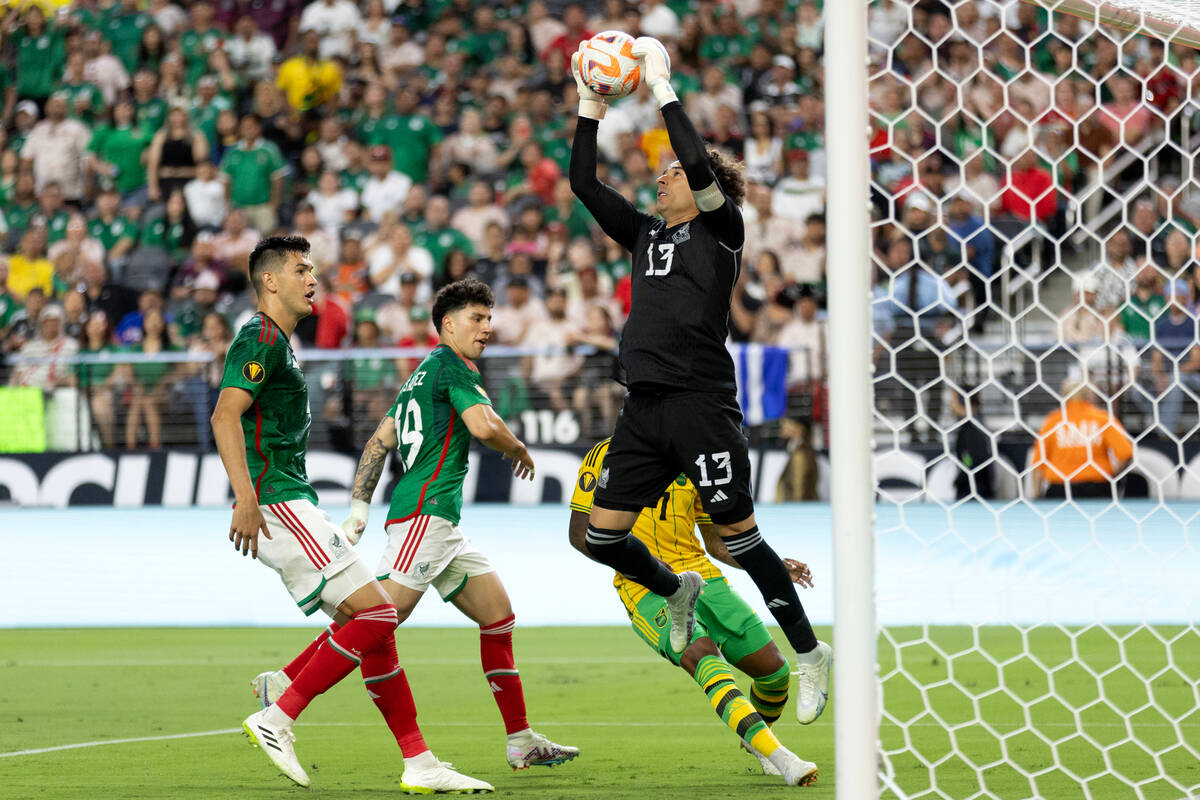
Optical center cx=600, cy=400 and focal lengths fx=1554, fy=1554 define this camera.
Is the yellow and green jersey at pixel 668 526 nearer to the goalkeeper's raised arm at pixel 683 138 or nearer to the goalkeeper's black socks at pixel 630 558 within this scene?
the goalkeeper's black socks at pixel 630 558

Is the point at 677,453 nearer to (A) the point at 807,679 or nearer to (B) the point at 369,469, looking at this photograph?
(A) the point at 807,679

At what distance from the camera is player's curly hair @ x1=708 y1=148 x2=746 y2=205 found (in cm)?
564

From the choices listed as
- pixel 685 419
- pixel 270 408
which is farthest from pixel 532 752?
pixel 270 408

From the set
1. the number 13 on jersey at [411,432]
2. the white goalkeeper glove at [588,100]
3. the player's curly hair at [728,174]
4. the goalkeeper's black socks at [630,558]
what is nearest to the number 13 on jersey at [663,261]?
the player's curly hair at [728,174]

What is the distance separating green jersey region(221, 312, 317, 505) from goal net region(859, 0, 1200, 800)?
9.57 ft

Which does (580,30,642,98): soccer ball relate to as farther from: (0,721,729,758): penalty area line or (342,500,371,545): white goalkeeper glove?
(0,721,729,758): penalty area line

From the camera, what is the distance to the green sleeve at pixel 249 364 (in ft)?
17.1

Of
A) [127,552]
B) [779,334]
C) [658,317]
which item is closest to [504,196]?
[779,334]

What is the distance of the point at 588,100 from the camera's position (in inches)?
211

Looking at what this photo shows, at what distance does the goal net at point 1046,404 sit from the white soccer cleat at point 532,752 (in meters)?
1.70

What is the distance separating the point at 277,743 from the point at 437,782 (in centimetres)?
55

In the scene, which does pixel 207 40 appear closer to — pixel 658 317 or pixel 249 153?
pixel 249 153

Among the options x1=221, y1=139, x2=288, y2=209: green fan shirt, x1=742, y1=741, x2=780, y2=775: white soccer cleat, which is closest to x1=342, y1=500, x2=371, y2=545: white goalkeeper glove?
x1=742, y1=741, x2=780, y2=775: white soccer cleat

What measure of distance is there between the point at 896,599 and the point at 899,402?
1.89 metres
